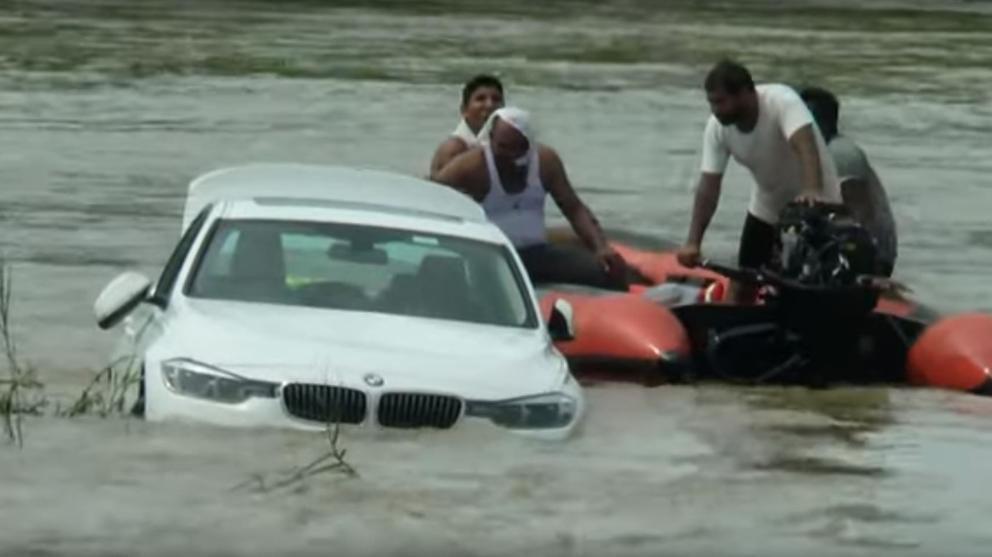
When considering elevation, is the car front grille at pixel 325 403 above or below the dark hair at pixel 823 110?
below

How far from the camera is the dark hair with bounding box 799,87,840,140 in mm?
18141

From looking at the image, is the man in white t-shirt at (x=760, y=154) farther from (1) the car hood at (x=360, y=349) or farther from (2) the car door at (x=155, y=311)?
(1) the car hood at (x=360, y=349)

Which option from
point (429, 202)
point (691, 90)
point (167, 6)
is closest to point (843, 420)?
point (429, 202)

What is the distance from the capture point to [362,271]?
45.6 feet

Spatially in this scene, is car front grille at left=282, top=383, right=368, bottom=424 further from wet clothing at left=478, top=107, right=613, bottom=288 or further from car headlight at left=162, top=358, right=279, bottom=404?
wet clothing at left=478, top=107, right=613, bottom=288

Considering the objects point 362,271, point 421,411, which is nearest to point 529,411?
point 421,411

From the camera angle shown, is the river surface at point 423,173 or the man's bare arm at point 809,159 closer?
the river surface at point 423,173

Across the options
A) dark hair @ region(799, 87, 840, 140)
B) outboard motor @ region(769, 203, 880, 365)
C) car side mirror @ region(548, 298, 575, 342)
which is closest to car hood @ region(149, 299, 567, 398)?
car side mirror @ region(548, 298, 575, 342)

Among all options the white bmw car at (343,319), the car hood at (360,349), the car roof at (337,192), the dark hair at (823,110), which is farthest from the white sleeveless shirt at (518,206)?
the car hood at (360,349)

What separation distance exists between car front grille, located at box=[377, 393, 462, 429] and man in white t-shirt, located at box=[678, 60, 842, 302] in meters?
4.47

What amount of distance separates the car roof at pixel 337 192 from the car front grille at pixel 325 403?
86.2 inches

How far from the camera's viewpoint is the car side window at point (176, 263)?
1346cm

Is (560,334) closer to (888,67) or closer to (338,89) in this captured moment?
(338,89)

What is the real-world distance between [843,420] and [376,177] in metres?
2.63
